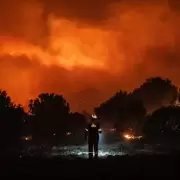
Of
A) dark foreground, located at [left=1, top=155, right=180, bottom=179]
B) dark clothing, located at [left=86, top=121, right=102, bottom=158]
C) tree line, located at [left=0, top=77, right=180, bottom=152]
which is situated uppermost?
tree line, located at [left=0, top=77, right=180, bottom=152]

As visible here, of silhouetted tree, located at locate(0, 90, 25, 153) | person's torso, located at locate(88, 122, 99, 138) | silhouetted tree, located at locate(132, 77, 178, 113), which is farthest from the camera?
silhouetted tree, located at locate(132, 77, 178, 113)

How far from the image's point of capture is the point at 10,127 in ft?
187

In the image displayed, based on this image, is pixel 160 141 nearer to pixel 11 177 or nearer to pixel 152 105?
pixel 11 177

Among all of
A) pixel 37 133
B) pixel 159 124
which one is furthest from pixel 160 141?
pixel 37 133

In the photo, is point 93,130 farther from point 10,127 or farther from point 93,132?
point 10,127

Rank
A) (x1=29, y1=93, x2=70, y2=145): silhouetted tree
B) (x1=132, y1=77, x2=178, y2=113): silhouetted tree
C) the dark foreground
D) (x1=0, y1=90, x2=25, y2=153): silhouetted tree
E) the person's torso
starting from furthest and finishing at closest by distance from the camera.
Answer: (x1=132, y1=77, x2=178, y2=113): silhouetted tree < (x1=29, y1=93, x2=70, y2=145): silhouetted tree < (x1=0, y1=90, x2=25, y2=153): silhouetted tree < the person's torso < the dark foreground

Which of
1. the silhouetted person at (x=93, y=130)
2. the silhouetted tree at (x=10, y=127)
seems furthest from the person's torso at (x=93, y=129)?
the silhouetted tree at (x=10, y=127)

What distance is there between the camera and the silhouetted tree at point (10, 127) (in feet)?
177

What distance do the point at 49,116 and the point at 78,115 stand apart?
40.4 m

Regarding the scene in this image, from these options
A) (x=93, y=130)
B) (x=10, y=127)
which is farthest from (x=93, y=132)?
(x=10, y=127)

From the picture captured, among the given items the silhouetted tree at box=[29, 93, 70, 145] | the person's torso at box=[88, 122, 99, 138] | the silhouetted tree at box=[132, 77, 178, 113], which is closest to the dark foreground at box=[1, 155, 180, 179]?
the person's torso at box=[88, 122, 99, 138]

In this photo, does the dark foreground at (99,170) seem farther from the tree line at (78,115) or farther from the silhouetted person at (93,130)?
the tree line at (78,115)

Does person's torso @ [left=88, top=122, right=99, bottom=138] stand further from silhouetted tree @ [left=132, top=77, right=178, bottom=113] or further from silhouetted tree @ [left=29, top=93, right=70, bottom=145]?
silhouetted tree @ [left=132, top=77, right=178, bottom=113]

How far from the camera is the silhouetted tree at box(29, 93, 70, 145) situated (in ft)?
268
